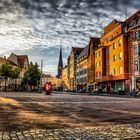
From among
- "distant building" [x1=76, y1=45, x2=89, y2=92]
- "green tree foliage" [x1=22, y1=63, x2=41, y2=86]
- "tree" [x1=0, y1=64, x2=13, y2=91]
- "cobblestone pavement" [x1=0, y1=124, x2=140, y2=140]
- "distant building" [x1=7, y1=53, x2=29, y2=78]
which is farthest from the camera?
"distant building" [x1=7, y1=53, x2=29, y2=78]

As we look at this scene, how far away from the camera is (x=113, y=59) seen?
242ft

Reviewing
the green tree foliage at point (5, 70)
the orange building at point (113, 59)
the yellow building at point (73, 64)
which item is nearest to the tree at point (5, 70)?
the green tree foliage at point (5, 70)

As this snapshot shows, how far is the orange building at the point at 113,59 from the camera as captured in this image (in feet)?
221

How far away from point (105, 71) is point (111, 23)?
510 inches

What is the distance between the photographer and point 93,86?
9538cm

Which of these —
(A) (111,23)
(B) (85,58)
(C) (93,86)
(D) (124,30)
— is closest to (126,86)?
(D) (124,30)

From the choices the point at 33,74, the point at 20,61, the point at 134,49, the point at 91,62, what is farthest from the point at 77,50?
the point at 134,49

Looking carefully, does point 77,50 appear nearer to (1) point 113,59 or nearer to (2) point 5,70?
(2) point 5,70

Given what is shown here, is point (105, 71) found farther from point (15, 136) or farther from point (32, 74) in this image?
point (15, 136)

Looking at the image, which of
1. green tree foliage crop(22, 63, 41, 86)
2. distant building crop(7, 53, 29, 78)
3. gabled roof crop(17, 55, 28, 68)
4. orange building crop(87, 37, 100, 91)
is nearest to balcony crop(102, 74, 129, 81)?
orange building crop(87, 37, 100, 91)

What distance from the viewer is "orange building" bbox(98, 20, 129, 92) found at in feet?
221

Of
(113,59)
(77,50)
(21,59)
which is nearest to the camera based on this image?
(113,59)

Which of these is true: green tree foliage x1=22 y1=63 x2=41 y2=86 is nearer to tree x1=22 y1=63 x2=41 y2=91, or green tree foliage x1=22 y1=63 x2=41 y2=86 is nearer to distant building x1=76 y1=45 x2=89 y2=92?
tree x1=22 y1=63 x2=41 y2=91

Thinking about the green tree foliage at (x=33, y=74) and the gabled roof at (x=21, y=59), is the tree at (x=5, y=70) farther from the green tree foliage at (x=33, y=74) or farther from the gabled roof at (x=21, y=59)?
the gabled roof at (x=21, y=59)
